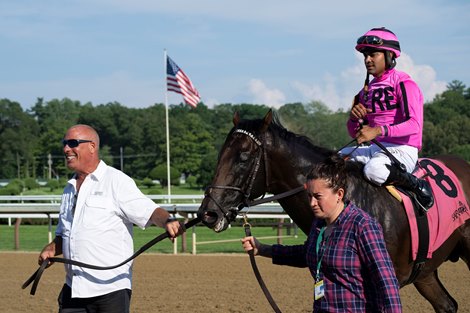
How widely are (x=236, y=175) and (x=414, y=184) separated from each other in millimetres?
1298

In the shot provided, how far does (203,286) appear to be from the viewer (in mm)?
10633

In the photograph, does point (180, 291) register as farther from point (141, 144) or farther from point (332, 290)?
point (141, 144)

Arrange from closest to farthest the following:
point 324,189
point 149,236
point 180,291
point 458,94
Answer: point 324,189, point 180,291, point 149,236, point 458,94

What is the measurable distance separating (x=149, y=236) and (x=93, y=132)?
1394 centimetres

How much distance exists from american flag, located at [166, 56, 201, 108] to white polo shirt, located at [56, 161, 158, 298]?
15847 millimetres

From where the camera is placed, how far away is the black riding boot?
5.29 metres

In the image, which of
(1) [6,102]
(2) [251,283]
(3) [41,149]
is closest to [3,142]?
(3) [41,149]

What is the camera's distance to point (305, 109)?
8888cm

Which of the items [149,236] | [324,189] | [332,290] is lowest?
[149,236]

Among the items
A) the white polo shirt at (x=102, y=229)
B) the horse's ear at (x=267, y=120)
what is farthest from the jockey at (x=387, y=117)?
the white polo shirt at (x=102, y=229)

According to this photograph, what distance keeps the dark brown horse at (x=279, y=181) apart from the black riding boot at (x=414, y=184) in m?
0.14

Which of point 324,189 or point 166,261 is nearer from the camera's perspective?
point 324,189

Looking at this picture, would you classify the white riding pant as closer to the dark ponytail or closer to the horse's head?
the horse's head

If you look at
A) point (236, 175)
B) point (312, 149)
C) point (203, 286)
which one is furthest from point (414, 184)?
point (203, 286)
